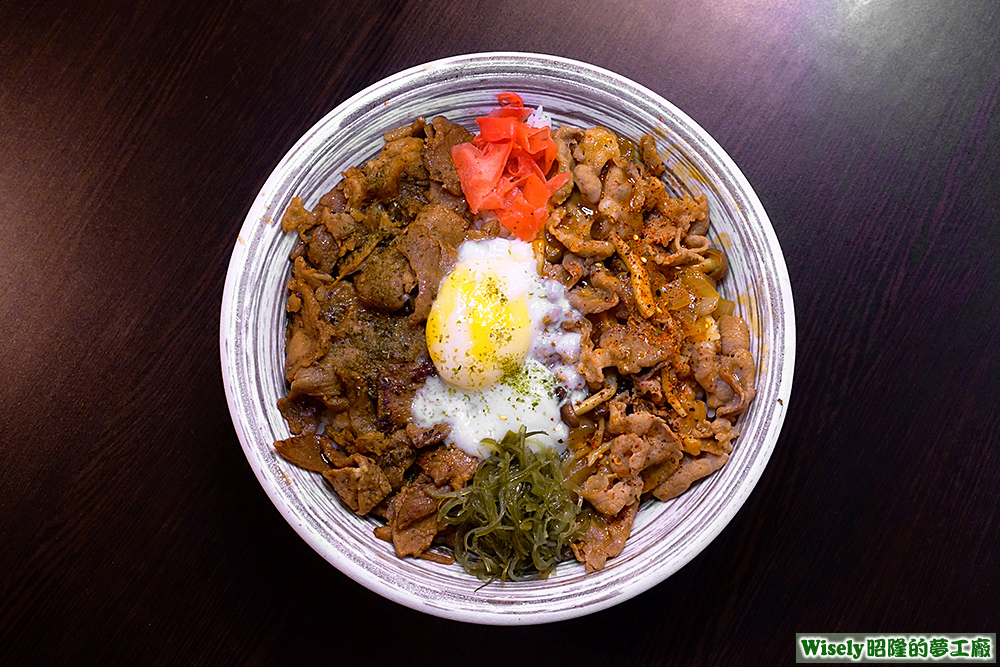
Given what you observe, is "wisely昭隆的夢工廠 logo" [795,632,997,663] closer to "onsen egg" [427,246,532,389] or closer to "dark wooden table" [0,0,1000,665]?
"dark wooden table" [0,0,1000,665]

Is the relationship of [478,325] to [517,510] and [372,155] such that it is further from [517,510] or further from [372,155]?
[372,155]

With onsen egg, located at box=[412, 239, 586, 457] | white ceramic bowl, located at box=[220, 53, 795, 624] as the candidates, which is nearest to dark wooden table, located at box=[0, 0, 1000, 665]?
white ceramic bowl, located at box=[220, 53, 795, 624]

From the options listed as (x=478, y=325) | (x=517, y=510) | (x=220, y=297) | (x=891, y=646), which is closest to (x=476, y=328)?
(x=478, y=325)

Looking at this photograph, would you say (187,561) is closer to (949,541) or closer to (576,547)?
(576,547)

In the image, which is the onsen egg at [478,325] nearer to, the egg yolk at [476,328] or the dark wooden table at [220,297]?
the egg yolk at [476,328]

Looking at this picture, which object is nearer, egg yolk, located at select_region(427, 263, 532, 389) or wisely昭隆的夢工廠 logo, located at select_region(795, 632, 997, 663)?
egg yolk, located at select_region(427, 263, 532, 389)
